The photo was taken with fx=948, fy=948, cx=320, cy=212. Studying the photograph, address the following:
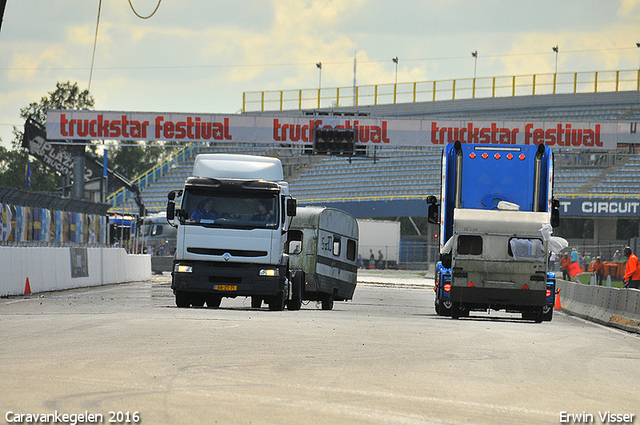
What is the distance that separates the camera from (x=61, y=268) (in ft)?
88.9

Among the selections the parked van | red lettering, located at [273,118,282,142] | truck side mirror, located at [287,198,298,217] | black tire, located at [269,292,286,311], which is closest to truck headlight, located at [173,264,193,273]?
black tire, located at [269,292,286,311]

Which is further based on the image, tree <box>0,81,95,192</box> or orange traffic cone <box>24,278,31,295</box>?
tree <box>0,81,95,192</box>

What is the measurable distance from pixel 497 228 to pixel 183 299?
6.72m

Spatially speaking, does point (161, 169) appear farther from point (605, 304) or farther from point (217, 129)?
point (605, 304)

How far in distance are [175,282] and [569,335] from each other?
306 inches

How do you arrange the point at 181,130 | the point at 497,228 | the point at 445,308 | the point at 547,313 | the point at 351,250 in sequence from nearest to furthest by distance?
the point at 497,228 → the point at 547,313 → the point at 445,308 → the point at 351,250 → the point at 181,130

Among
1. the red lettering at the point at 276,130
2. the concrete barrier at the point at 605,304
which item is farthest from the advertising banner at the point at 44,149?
the concrete barrier at the point at 605,304

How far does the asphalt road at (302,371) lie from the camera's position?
282 inches

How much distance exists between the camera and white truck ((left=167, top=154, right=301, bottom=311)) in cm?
1859

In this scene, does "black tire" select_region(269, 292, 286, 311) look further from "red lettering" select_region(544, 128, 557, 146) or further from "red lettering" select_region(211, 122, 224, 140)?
"red lettering" select_region(544, 128, 557, 146)

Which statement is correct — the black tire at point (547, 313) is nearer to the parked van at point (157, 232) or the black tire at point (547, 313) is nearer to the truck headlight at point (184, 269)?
the truck headlight at point (184, 269)

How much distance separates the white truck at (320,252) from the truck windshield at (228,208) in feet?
11.3

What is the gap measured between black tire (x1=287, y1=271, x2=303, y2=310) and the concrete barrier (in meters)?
6.78

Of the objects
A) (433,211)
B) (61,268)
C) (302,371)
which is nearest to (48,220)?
(61,268)
